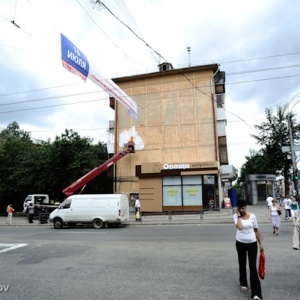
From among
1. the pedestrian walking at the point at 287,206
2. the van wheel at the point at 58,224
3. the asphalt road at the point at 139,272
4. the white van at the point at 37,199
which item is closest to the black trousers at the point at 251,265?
the asphalt road at the point at 139,272

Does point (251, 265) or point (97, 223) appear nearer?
point (251, 265)

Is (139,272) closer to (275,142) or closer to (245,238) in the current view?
(245,238)

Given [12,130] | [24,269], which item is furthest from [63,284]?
[12,130]

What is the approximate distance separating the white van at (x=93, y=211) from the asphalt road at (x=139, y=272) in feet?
27.5

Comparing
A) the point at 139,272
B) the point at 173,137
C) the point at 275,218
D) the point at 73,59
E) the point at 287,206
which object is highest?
the point at 173,137

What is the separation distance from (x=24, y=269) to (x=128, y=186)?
2636 cm

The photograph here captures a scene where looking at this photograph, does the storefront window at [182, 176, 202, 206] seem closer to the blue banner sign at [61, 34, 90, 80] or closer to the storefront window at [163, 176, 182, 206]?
the storefront window at [163, 176, 182, 206]

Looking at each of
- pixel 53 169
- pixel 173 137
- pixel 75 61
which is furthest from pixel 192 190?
pixel 75 61

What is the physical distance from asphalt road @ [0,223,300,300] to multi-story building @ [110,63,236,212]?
60.2 feet

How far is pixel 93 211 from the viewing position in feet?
64.6

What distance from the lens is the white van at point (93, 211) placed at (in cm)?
1944

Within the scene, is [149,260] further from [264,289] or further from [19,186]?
[19,186]

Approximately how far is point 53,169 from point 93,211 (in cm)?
1444

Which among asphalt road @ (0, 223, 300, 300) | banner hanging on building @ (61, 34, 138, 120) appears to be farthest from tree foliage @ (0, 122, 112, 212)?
asphalt road @ (0, 223, 300, 300)
